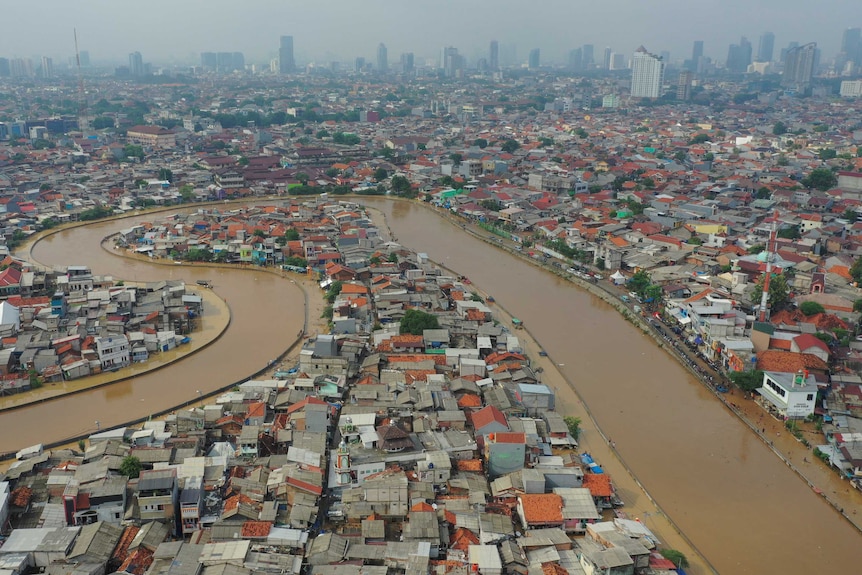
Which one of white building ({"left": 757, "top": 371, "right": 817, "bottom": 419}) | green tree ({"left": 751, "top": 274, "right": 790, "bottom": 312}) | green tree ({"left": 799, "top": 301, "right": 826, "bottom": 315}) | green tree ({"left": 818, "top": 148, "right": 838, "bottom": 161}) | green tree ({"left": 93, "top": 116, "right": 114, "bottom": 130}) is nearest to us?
white building ({"left": 757, "top": 371, "right": 817, "bottom": 419})

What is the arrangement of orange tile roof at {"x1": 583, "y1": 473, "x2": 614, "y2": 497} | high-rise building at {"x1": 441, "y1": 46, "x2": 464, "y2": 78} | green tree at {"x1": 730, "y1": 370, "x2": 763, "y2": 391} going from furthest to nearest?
high-rise building at {"x1": 441, "y1": 46, "x2": 464, "y2": 78} → green tree at {"x1": 730, "y1": 370, "x2": 763, "y2": 391} → orange tile roof at {"x1": 583, "y1": 473, "x2": 614, "y2": 497}

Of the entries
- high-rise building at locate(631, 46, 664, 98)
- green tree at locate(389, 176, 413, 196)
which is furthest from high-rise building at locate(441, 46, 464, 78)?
green tree at locate(389, 176, 413, 196)

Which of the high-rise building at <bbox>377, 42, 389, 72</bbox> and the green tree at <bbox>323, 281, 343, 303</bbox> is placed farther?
the high-rise building at <bbox>377, 42, 389, 72</bbox>

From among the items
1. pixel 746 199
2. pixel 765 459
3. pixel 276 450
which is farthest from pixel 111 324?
pixel 746 199

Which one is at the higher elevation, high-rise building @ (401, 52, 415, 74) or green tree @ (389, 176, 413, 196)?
high-rise building @ (401, 52, 415, 74)

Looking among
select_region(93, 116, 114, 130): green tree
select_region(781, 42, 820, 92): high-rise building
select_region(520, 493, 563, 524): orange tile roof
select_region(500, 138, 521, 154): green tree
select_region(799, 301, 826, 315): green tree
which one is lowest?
select_region(520, 493, 563, 524): orange tile roof

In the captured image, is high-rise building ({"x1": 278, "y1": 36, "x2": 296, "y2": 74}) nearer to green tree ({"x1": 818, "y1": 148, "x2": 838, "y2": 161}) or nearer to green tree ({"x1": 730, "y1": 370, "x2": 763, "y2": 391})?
green tree ({"x1": 818, "y1": 148, "x2": 838, "y2": 161})

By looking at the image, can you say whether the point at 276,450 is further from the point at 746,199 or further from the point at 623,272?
the point at 746,199
